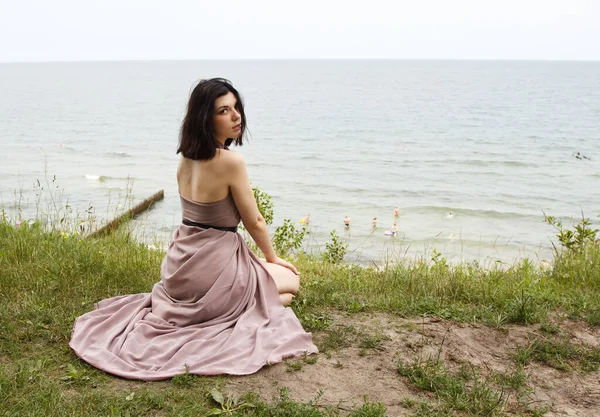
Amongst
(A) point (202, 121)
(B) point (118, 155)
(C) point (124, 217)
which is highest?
(A) point (202, 121)

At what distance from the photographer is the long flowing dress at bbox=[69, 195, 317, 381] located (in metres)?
4.37

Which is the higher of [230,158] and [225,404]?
[230,158]

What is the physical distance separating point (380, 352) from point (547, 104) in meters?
59.6

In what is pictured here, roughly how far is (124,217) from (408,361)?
7.45 metres

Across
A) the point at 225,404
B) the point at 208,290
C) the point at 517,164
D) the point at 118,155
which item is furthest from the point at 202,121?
the point at 517,164

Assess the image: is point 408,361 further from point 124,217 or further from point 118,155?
point 118,155

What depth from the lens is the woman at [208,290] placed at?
4.48 meters

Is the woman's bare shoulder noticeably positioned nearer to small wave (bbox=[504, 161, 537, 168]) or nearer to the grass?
the grass

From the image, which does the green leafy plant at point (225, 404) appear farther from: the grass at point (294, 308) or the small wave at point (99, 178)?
the small wave at point (99, 178)

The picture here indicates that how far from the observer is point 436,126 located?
40.1 m

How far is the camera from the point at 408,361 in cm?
450

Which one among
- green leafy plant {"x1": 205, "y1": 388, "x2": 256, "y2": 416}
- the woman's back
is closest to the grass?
green leafy plant {"x1": 205, "y1": 388, "x2": 256, "y2": 416}

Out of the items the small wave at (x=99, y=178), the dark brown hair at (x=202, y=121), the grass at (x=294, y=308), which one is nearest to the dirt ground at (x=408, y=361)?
the grass at (x=294, y=308)

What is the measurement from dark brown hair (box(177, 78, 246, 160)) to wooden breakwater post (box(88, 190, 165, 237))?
3588 mm
